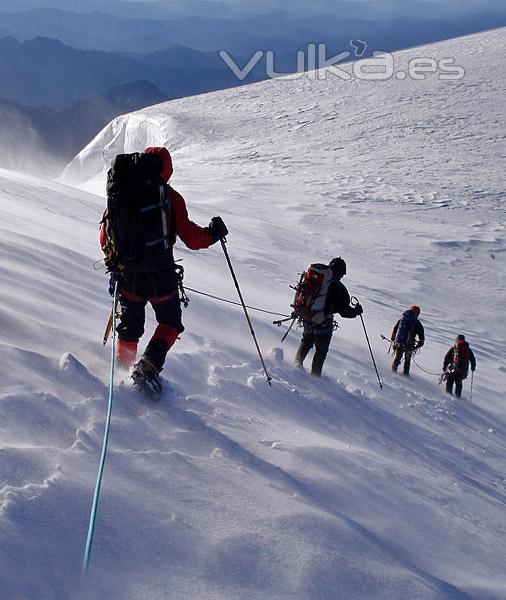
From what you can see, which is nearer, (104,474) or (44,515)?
(44,515)

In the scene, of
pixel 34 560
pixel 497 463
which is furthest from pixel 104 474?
pixel 497 463

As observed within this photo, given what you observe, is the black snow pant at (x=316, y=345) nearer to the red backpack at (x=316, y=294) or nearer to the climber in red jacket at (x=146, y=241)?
the red backpack at (x=316, y=294)

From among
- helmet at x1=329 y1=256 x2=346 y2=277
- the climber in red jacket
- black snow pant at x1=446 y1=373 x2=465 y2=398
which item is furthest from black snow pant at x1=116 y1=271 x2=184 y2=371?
black snow pant at x1=446 y1=373 x2=465 y2=398

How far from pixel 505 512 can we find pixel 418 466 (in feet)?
2.70

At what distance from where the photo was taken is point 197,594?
2838 millimetres

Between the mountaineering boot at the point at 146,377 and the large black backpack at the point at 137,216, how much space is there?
71 centimetres

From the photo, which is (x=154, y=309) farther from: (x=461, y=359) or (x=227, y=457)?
(x=461, y=359)

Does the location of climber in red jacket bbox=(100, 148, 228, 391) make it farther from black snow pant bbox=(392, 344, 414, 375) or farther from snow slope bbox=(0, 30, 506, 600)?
black snow pant bbox=(392, 344, 414, 375)

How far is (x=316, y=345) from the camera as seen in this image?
7684 mm

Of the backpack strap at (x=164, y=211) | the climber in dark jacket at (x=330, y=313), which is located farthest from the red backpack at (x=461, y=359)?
the backpack strap at (x=164, y=211)

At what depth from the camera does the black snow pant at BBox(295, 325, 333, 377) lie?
299 inches

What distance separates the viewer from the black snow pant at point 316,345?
7.59 m

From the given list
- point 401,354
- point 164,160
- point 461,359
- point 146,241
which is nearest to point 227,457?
point 146,241

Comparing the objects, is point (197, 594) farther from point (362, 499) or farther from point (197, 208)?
point (197, 208)
